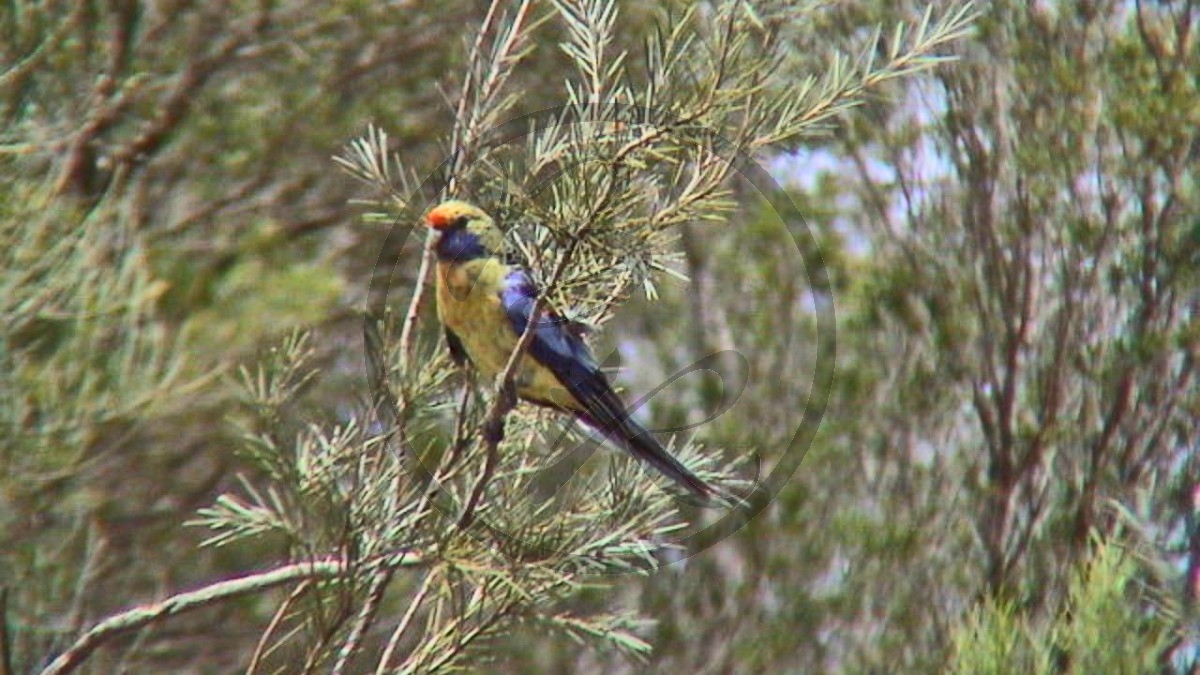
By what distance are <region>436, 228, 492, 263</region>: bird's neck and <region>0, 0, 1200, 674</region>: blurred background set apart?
177 centimetres

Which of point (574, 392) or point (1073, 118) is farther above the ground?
point (574, 392)

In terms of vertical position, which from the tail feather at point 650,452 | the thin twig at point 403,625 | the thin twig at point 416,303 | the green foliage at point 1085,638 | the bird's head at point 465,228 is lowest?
the thin twig at point 403,625

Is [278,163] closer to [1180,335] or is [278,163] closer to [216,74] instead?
[216,74]

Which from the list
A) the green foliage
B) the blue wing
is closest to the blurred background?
the blue wing

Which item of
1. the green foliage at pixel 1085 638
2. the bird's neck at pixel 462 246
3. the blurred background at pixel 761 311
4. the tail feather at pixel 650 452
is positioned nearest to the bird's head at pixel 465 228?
the bird's neck at pixel 462 246

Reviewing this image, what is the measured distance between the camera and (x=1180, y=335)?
241 inches

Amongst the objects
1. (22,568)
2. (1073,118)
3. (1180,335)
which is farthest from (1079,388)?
(22,568)

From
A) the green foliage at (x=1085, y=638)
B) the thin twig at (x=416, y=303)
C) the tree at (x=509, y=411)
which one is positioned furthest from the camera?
the thin twig at (x=416, y=303)

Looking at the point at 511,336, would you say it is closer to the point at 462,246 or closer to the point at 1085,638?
the point at 462,246

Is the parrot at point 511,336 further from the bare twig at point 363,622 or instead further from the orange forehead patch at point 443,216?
the bare twig at point 363,622

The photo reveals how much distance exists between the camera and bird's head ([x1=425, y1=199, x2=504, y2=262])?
3000mm

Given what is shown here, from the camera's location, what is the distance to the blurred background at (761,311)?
20.1 ft

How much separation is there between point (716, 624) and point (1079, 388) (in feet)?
5.77

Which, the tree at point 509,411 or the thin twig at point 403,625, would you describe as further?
the thin twig at point 403,625
